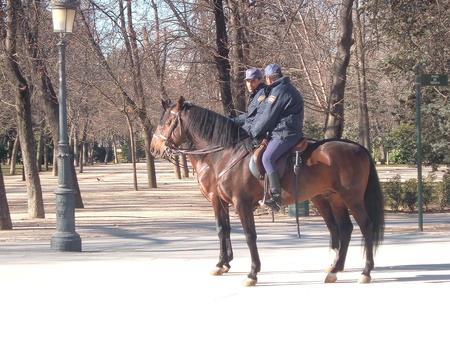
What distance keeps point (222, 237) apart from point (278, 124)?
199cm

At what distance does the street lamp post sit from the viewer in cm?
1507

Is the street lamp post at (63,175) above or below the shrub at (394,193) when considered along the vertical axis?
above

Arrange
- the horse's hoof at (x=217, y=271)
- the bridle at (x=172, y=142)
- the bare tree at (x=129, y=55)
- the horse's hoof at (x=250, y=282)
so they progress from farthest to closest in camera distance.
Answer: the bare tree at (x=129, y=55) < the horse's hoof at (x=217, y=271) < the bridle at (x=172, y=142) < the horse's hoof at (x=250, y=282)

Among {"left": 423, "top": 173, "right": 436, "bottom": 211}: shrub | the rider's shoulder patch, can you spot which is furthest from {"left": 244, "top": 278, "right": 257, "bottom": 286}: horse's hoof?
{"left": 423, "top": 173, "right": 436, "bottom": 211}: shrub

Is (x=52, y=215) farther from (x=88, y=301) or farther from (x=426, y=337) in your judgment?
(x=426, y=337)

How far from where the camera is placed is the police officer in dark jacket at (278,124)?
35.1 ft

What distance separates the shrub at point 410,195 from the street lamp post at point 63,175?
1204cm

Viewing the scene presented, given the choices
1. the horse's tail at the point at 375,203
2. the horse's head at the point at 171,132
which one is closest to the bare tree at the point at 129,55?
the horse's head at the point at 171,132

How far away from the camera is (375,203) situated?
1153cm

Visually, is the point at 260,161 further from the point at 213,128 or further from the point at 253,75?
the point at 253,75

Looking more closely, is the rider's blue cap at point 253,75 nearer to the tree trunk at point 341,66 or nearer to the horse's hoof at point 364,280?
→ the horse's hoof at point 364,280

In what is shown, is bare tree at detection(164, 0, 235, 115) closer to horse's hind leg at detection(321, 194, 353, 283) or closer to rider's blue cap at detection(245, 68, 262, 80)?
horse's hind leg at detection(321, 194, 353, 283)

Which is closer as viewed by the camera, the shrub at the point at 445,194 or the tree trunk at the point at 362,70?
the shrub at the point at 445,194

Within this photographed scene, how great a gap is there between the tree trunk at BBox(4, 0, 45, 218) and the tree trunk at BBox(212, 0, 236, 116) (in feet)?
16.7
